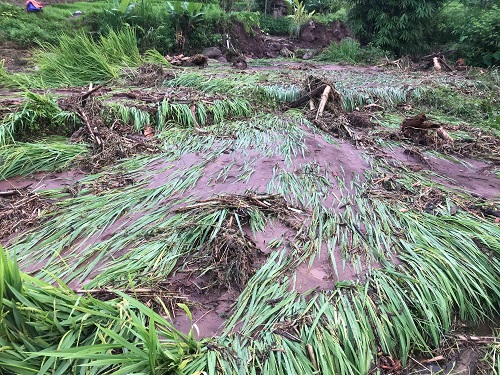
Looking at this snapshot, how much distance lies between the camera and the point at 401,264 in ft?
6.88

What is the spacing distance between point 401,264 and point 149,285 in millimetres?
1513

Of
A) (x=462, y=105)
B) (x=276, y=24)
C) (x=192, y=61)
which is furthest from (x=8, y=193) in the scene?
(x=276, y=24)

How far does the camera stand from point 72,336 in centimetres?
143

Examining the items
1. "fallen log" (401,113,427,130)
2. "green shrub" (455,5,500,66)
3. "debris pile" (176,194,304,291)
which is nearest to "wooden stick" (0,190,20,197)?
"debris pile" (176,194,304,291)

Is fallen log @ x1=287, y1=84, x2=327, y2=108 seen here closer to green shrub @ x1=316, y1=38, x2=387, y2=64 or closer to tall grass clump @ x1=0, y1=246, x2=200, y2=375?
tall grass clump @ x1=0, y1=246, x2=200, y2=375

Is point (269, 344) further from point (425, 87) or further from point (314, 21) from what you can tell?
point (314, 21)

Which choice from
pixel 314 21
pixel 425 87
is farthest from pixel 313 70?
pixel 314 21

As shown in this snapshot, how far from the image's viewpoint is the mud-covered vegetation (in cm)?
150

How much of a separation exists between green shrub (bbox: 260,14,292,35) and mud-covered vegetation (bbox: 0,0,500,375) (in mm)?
8291

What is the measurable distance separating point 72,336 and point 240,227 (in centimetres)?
109

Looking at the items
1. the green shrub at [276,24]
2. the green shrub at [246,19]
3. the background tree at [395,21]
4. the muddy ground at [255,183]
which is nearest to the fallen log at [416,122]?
the muddy ground at [255,183]

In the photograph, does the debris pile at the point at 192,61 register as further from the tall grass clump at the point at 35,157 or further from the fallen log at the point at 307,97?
the tall grass clump at the point at 35,157

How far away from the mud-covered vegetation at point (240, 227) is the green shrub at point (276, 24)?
829cm

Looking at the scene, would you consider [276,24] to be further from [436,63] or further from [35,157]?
[35,157]
